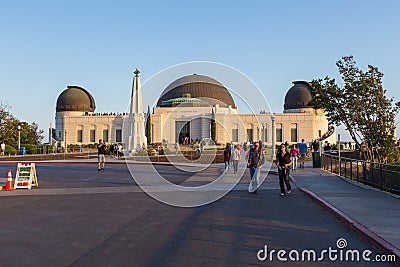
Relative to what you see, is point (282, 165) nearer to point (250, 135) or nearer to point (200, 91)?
point (250, 135)

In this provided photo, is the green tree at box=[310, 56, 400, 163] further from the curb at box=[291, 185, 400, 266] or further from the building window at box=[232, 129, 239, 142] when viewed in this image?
the building window at box=[232, 129, 239, 142]

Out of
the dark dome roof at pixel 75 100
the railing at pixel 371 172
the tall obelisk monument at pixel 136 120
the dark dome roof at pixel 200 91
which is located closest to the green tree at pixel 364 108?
the railing at pixel 371 172

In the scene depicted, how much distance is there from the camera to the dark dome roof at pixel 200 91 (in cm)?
9881

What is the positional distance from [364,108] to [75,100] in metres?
88.1

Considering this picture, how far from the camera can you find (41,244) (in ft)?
24.5

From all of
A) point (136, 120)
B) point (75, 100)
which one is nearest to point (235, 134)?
point (75, 100)

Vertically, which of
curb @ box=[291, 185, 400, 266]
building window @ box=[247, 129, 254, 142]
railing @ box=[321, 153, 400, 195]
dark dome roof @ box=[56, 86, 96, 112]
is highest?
dark dome roof @ box=[56, 86, 96, 112]

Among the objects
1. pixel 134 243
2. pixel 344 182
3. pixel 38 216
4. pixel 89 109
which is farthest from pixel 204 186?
pixel 89 109

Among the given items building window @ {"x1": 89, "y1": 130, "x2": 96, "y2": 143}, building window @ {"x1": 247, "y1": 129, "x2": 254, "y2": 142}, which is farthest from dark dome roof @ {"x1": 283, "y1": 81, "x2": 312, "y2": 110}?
building window @ {"x1": 89, "y1": 130, "x2": 96, "y2": 143}

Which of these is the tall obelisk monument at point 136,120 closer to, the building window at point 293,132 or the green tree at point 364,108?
the green tree at point 364,108

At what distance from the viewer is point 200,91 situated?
99.2 metres

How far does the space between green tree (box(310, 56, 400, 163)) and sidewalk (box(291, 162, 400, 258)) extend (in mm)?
5251

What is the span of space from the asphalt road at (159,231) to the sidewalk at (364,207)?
0.80 feet

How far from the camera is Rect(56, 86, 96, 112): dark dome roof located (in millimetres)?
101875
